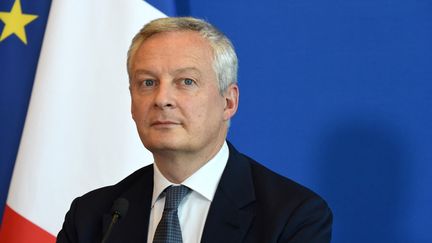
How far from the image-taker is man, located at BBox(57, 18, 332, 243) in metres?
1.64

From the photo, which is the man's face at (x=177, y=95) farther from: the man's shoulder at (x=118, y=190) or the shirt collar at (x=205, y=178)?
the man's shoulder at (x=118, y=190)

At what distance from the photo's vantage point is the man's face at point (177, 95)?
1.68 meters

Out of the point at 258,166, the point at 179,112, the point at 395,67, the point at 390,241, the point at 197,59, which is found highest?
the point at 395,67

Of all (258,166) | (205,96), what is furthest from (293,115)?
(205,96)

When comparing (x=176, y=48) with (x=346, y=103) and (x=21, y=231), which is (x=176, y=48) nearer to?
(x=346, y=103)

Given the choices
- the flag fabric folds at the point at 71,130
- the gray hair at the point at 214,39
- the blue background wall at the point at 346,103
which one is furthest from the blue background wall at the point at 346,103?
the gray hair at the point at 214,39

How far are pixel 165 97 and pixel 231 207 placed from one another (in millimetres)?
332

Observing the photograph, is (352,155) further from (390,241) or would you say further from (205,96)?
(205,96)

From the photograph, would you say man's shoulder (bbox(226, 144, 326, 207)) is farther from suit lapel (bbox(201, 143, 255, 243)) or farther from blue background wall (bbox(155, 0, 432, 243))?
blue background wall (bbox(155, 0, 432, 243))

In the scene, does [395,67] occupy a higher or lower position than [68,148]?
higher

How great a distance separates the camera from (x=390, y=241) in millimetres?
2447

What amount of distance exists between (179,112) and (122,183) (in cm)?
40

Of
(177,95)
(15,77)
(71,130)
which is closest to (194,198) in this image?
(177,95)

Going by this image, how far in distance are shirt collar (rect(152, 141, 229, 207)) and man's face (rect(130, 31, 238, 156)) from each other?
A: 1.6 inches
